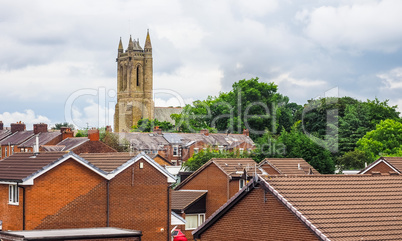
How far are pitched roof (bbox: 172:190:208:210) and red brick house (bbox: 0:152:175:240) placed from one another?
13918 millimetres

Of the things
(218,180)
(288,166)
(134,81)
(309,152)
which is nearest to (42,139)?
Answer: (309,152)

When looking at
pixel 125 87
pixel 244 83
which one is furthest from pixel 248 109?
pixel 125 87

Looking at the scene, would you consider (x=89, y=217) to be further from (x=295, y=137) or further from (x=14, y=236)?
(x=295, y=137)

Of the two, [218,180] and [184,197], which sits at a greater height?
[218,180]

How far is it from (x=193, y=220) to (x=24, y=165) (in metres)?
19.0

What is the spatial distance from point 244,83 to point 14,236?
9355 cm

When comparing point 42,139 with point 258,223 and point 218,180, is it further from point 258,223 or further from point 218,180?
point 258,223

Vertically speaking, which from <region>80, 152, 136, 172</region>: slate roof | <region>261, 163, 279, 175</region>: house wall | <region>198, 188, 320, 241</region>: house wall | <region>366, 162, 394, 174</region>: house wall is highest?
<region>80, 152, 136, 172</region>: slate roof

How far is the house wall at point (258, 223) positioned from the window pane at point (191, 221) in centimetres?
2443

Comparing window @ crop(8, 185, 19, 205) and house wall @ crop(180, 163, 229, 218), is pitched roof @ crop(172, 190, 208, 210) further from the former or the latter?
window @ crop(8, 185, 19, 205)

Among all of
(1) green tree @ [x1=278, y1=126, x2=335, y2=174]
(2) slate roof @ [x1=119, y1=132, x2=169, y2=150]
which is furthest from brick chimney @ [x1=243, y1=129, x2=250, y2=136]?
(1) green tree @ [x1=278, y1=126, x2=335, y2=174]

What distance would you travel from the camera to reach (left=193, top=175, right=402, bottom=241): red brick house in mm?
19828

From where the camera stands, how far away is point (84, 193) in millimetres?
31312

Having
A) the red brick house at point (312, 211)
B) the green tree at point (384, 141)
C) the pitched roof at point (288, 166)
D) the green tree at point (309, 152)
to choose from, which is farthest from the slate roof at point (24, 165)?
the green tree at point (384, 141)
